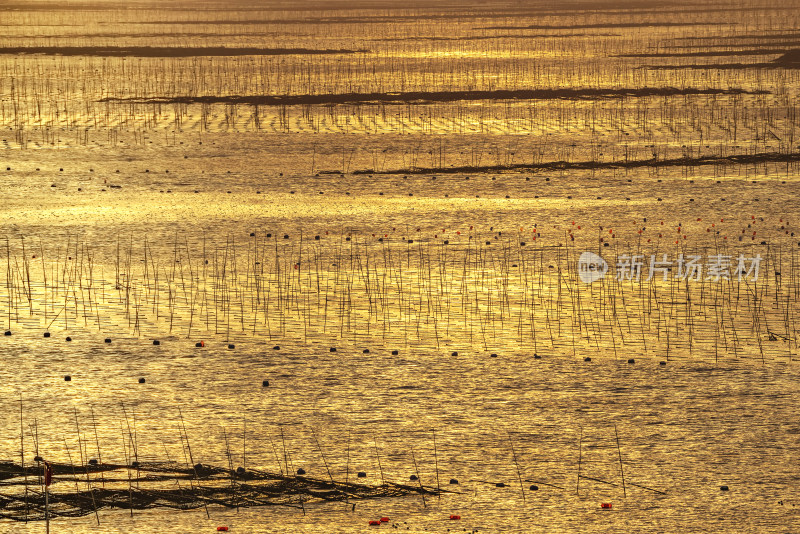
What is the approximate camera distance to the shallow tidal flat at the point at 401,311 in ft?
39.0

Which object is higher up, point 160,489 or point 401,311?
point 401,311

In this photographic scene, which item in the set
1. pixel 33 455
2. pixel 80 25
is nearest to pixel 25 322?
pixel 33 455

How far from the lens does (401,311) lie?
17656mm

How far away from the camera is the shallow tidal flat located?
11883 millimetres

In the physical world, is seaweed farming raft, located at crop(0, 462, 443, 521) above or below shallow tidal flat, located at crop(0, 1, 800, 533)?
below

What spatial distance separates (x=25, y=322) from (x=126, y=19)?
222ft

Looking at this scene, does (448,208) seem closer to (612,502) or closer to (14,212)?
(14,212)

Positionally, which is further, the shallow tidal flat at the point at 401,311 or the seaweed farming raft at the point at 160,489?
the shallow tidal flat at the point at 401,311

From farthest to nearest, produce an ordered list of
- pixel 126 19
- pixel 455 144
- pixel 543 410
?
pixel 126 19 < pixel 455 144 < pixel 543 410

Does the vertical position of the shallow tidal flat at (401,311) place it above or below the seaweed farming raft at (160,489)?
above

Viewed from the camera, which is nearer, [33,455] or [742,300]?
[33,455]

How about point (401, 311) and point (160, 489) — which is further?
point (401, 311)

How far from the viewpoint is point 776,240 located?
21.5 m

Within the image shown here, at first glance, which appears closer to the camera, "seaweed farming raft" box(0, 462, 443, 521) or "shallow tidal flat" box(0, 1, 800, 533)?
"seaweed farming raft" box(0, 462, 443, 521)
